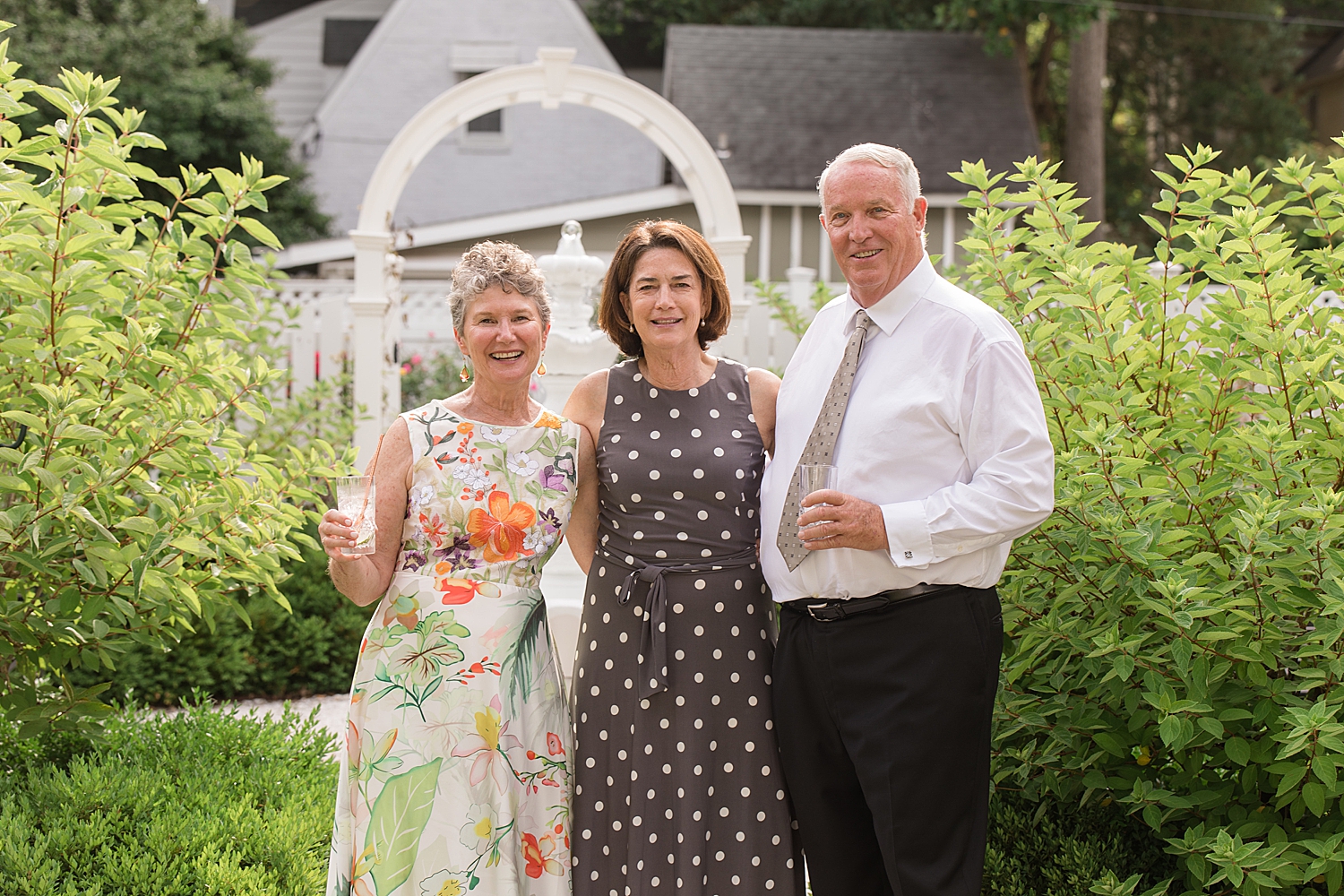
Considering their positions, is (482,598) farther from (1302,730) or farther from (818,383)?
(1302,730)

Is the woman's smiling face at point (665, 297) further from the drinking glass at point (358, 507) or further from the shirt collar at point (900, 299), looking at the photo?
the drinking glass at point (358, 507)

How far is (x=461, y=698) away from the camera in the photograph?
2570 mm

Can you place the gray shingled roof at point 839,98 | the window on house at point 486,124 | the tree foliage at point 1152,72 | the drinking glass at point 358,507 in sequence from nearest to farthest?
the drinking glass at point 358,507
the gray shingled roof at point 839,98
the window on house at point 486,124
the tree foliage at point 1152,72

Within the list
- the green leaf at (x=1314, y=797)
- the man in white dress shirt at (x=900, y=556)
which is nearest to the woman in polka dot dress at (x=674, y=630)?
the man in white dress shirt at (x=900, y=556)

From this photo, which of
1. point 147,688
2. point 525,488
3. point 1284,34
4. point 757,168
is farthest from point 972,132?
point 525,488

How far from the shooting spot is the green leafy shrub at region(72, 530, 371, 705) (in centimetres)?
558

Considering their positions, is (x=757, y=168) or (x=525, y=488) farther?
(x=757, y=168)

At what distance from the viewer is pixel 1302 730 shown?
7.16 feet

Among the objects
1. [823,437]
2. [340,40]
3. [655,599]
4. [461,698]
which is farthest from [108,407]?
[340,40]

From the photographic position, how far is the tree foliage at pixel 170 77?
1545 centimetres

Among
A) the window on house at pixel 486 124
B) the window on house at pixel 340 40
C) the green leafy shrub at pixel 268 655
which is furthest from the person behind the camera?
the window on house at pixel 340 40

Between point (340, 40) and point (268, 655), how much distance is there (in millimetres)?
17055

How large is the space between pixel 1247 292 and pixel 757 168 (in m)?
13.0

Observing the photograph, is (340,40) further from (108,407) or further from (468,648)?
(468,648)
